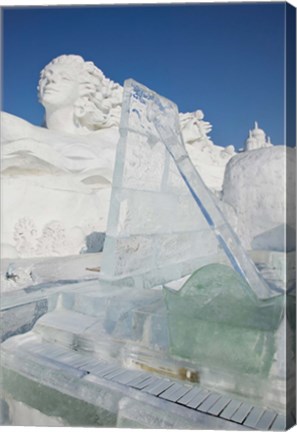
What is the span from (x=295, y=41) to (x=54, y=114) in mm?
1898

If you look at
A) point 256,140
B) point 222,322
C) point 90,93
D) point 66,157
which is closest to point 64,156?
point 66,157

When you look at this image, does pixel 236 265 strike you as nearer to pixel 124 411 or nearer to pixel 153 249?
pixel 153 249

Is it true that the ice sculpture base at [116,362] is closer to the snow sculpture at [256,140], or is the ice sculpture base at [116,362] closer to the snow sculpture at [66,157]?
the snow sculpture at [66,157]

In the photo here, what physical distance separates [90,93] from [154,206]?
113 cm

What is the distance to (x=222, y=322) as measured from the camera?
1.89m

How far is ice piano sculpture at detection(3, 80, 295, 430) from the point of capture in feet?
5.79

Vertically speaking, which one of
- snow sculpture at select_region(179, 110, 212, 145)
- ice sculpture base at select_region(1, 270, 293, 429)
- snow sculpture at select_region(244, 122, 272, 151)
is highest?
snow sculpture at select_region(179, 110, 212, 145)

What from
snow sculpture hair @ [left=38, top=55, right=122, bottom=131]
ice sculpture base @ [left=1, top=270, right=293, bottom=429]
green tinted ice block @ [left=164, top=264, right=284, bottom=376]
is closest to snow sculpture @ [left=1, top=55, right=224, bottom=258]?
snow sculpture hair @ [left=38, top=55, right=122, bottom=131]

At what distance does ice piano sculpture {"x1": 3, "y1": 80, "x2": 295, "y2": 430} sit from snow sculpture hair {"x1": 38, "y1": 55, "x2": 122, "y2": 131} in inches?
17.2

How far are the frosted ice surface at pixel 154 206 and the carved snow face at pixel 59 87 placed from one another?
22.1 inches

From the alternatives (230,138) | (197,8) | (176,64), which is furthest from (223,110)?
(197,8)

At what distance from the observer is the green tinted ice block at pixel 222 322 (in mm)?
1812

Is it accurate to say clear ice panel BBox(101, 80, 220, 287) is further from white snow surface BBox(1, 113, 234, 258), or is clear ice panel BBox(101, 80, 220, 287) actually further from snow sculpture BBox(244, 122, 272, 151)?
snow sculpture BBox(244, 122, 272, 151)

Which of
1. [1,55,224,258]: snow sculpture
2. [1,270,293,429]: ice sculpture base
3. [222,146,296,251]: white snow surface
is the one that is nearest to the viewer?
[1,270,293,429]: ice sculpture base
